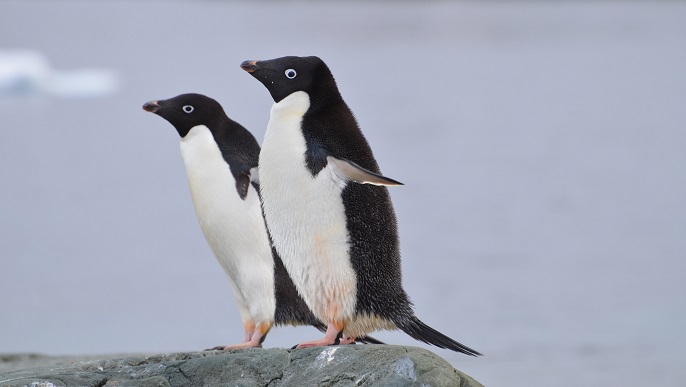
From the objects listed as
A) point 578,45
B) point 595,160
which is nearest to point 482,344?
point 595,160

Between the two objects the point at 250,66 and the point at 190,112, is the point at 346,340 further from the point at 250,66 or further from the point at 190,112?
the point at 190,112

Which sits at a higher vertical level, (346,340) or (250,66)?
(250,66)

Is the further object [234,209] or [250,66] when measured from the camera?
[234,209]

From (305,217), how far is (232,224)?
0.68 m

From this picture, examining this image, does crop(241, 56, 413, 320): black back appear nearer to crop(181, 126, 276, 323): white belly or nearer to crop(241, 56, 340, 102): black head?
crop(241, 56, 340, 102): black head

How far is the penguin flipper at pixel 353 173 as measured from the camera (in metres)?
3.37

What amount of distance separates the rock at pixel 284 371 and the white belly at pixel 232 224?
70 cm

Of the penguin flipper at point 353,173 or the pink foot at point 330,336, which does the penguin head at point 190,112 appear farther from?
the pink foot at point 330,336

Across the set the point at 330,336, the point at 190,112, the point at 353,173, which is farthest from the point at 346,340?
the point at 190,112

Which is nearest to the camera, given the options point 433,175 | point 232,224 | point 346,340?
point 346,340

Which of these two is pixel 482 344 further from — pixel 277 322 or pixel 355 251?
pixel 355 251

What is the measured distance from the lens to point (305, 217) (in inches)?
142

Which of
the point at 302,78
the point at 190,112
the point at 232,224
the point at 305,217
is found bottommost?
the point at 305,217

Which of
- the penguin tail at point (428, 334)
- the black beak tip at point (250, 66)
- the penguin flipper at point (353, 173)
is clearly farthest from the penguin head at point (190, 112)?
the penguin tail at point (428, 334)
